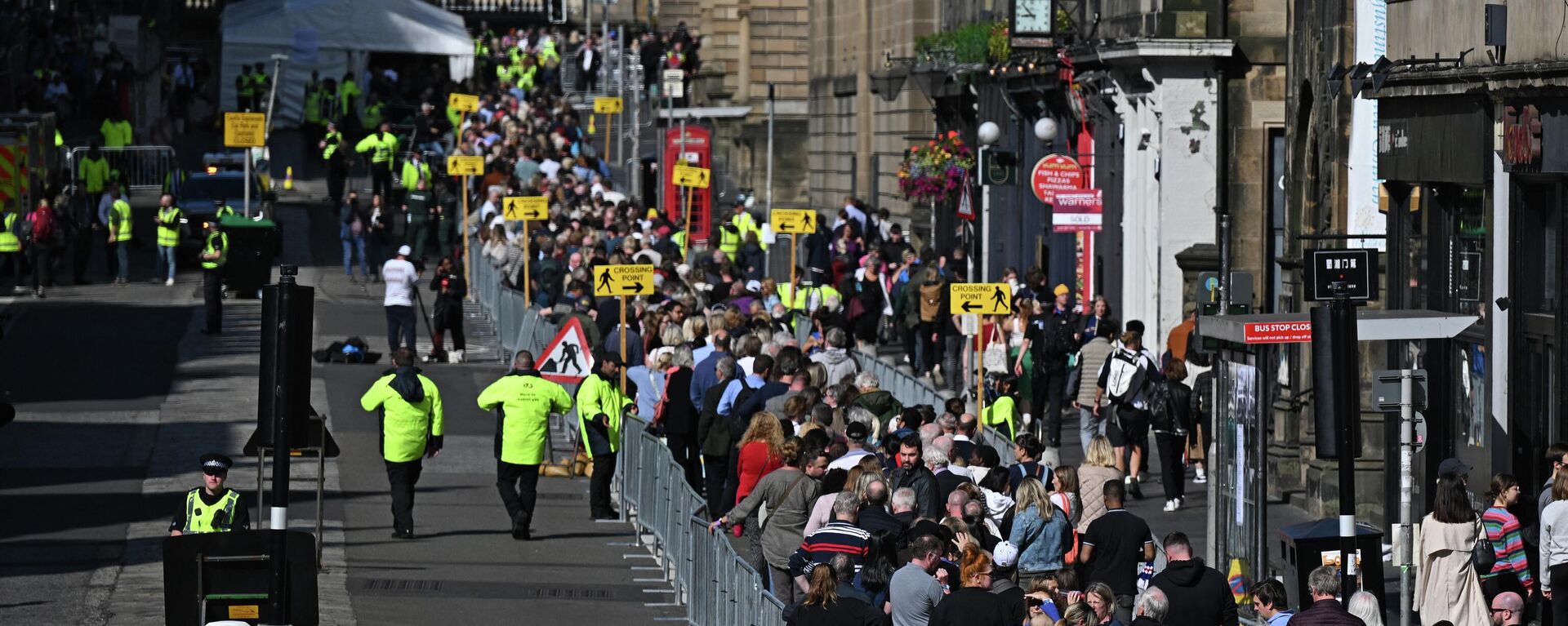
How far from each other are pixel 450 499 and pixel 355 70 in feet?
126

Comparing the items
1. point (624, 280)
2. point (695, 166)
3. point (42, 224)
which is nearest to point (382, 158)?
point (695, 166)

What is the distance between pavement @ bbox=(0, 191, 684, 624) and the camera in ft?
59.8

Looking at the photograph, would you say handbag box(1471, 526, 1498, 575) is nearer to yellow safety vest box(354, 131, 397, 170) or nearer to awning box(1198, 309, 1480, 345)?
awning box(1198, 309, 1480, 345)

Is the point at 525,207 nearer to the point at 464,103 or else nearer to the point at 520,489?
the point at 520,489

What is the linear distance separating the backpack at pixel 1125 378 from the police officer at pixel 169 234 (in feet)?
62.4

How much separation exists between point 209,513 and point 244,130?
19347 mm

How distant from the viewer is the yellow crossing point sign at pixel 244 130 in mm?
34344

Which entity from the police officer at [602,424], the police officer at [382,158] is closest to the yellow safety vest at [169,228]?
the police officer at [382,158]

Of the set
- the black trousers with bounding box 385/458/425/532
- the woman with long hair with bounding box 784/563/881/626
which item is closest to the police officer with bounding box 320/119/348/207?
the black trousers with bounding box 385/458/425/532

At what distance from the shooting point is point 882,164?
48.0 m

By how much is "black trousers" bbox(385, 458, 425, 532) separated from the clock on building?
14088 millimetres

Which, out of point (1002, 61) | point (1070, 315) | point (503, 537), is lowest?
point (503, 537)

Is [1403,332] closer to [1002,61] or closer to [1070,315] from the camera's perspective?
[1070,315]

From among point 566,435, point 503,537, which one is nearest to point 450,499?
point 503,537
